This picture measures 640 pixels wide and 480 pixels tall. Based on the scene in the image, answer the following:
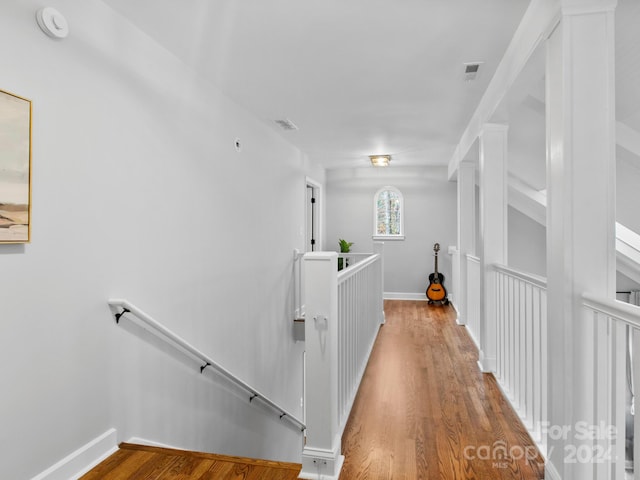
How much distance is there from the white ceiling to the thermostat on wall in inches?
14.5

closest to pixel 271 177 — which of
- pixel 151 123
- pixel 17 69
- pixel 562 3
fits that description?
pixel 151 123

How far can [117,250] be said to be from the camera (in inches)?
86.7

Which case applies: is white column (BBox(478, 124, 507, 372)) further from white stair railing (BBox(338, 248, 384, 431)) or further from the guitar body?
the guitar body

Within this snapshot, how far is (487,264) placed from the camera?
334 cm

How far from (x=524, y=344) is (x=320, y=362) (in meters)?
1.35

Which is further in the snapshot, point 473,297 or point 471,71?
point 473,297

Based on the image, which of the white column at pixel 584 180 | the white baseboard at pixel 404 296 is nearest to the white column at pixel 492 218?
the white column at pixel 584 180

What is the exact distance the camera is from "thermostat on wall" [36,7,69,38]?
175 cm

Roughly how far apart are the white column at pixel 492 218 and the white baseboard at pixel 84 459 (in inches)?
111

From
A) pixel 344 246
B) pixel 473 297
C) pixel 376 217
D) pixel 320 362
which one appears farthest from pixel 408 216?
pixel 320 362

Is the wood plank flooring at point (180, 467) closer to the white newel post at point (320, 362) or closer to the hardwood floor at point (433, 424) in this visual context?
the white newel post at point (320, 362)

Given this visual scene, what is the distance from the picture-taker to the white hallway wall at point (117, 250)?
67.6 inches

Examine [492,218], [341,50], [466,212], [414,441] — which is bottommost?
[414,441]

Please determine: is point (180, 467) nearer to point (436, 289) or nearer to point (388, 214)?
point (436, 289)
